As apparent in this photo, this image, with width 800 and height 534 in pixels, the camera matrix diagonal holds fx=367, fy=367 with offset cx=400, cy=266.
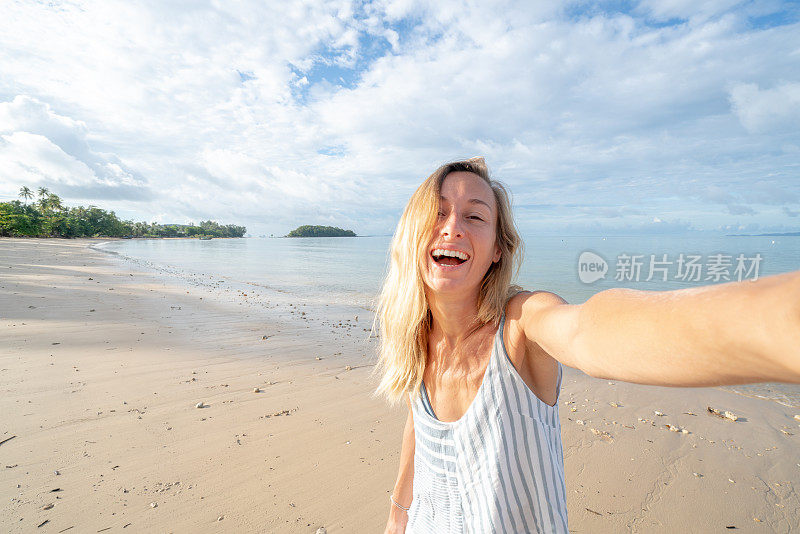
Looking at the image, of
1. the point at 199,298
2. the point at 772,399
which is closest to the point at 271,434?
the point at 772,399

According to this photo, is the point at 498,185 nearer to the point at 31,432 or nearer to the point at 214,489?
the point at 214,489

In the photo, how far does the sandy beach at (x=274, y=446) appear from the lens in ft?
10.4

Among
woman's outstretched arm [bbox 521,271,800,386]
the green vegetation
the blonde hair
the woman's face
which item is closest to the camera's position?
woman's outstretched arm [bbox 521,271,800,386]

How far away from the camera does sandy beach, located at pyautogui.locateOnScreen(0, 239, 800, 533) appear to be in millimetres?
3174

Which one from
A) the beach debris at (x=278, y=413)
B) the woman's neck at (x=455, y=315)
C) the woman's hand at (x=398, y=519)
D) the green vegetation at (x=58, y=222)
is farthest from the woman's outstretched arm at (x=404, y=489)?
the green vegetation at (x=58, y=222)

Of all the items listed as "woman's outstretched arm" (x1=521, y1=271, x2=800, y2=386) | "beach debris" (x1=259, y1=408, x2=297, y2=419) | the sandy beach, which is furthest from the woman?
"beach debris" (x1=259, y1=408, x2=297, y2=419)

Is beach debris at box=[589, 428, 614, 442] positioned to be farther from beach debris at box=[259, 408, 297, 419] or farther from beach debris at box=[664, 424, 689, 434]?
beach debris at box=[259, 408, 297, 419]

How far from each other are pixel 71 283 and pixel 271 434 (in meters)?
15.6

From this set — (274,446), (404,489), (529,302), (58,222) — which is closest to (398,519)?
(404,489)

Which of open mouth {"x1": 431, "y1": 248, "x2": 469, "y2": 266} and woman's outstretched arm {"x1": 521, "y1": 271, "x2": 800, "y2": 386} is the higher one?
open mouth {"x1": 431, "y1": 248, "x2": 469, "y2": 266}

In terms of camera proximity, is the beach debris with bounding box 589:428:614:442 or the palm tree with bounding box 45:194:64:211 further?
the palm tree with bounding box 45:194:64:211

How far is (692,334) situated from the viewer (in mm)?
817

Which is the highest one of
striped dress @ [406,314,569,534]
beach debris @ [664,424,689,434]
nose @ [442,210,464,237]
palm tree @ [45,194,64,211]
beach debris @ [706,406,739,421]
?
palm tree @ [45,194,64,211]

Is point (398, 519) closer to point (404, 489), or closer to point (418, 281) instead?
point (404, 489)
